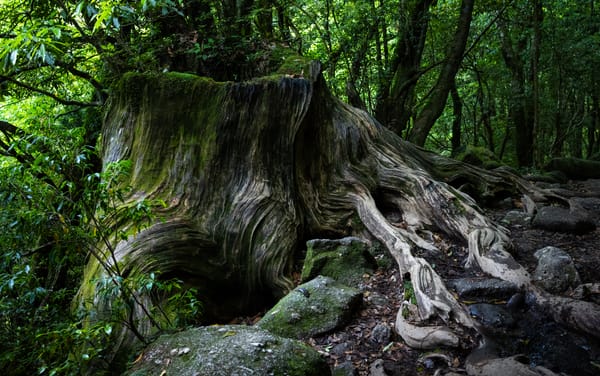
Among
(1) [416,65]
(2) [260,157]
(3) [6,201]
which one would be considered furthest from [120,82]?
(1) [416,65]

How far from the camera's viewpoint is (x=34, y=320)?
309 cm

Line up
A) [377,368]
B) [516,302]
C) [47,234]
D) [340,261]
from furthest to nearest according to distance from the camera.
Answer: [340,261] → [516,302] → [377,368] → [47,234]

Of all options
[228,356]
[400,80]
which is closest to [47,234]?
[228,356]

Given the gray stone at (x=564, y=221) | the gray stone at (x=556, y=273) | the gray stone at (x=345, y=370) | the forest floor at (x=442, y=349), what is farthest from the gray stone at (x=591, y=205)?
the gray stone at (x=345, y=370)

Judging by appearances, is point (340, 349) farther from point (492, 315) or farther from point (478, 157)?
point (478, 157)

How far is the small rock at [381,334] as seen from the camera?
3455 mm

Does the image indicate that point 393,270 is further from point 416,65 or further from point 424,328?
point 416,65

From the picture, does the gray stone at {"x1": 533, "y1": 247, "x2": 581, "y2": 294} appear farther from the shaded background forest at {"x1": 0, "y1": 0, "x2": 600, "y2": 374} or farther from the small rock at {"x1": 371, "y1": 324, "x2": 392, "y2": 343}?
the shaded background forest at {"x1": 0, "y1": 0, "x2": 600, "y2": 374}

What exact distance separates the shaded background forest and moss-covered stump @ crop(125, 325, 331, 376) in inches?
16.2

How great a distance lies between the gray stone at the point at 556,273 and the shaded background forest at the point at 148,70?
319 cm

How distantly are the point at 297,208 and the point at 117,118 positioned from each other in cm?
260

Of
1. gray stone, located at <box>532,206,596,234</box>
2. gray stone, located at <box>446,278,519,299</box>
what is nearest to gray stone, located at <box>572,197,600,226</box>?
gray stone, located at <box>532,206,596,234</box>

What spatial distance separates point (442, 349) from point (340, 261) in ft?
5.51

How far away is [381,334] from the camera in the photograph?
3492 mm
